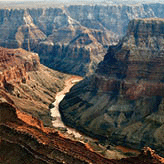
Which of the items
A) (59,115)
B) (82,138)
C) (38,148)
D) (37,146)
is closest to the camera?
(38,148)

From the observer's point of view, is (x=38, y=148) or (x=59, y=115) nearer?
(x=38, y=148)

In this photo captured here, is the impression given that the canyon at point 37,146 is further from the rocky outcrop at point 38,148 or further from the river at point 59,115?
the river at point 59,115

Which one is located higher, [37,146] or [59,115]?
[37,146]

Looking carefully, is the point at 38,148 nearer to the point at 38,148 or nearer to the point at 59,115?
the point at 38,148

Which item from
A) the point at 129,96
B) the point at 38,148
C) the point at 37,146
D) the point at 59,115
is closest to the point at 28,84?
the point at 59,115

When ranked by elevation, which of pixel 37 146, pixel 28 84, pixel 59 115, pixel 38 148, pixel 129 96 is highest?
pixel 37 146

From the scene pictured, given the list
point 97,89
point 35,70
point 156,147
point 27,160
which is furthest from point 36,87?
point 27,160

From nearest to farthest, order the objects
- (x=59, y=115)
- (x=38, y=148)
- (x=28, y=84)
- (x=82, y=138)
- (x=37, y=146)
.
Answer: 1. (x=38, y=148)
2. (x=37, y=146)
3. (x=82, y=138)
4. (x=59, y=115)
5. (x=28, y=84)
